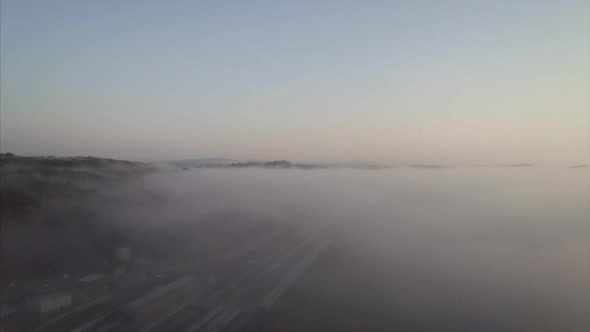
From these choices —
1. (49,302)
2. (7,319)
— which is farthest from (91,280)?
(7,319)

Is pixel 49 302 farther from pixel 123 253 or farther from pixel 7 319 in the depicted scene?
pixel 123 253

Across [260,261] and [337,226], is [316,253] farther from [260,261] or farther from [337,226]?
[337,226]

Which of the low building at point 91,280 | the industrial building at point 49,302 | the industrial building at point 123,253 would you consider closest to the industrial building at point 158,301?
the low building at point 91,280

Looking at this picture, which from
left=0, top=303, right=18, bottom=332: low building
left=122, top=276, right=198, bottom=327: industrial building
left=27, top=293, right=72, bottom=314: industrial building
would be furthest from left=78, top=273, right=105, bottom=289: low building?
left=0, top=303, right=18, bottom=332: low building

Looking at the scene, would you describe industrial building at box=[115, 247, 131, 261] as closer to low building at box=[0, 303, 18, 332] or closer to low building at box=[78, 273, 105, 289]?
low building at box=[78, 273, 105, 289]

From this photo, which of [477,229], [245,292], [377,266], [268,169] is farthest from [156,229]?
[268,169]
